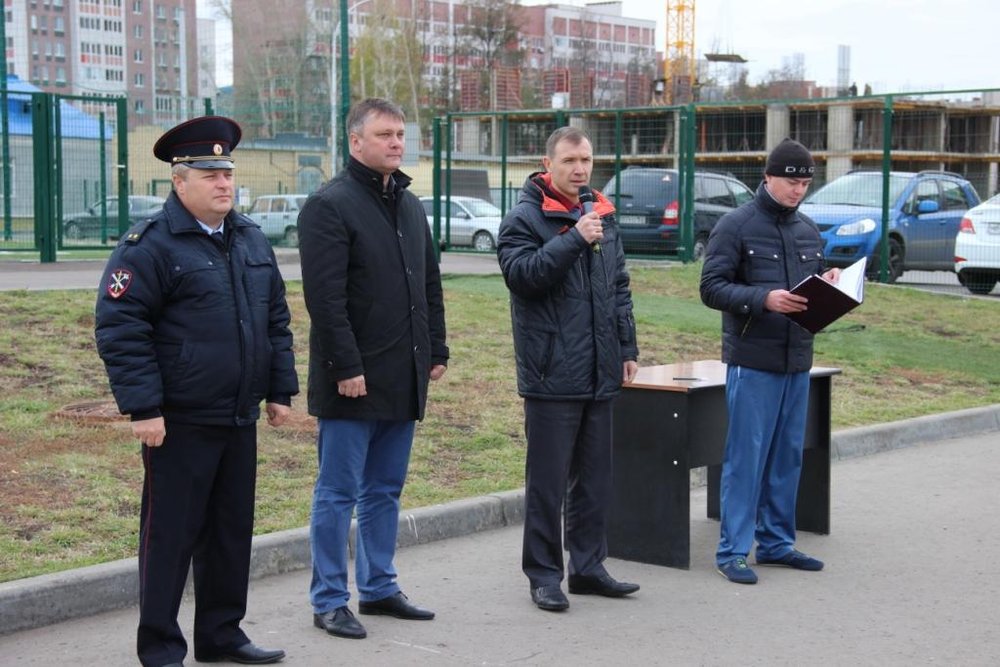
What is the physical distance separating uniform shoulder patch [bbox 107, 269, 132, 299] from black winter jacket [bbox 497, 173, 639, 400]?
178 cm

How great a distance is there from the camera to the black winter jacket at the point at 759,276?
6.52 m

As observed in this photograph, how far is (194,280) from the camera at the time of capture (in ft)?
16.1

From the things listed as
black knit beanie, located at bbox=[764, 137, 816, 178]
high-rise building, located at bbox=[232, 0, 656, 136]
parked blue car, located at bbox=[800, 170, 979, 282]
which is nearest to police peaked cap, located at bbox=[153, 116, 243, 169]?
black knit beanie, located at bbox=[764, 137, 816, 178]

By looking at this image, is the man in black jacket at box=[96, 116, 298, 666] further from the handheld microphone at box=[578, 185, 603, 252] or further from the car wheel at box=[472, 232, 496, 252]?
the car wheel at box=[472, 232, 496, 252]

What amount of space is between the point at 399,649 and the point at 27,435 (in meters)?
3.77

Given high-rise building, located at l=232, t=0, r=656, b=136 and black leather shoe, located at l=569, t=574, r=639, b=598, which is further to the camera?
high-rise building, located at l=232, t=0, r=656, b=136

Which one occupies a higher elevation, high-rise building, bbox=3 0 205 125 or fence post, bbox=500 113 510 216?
high-rise building, bbox=3 0 205 125

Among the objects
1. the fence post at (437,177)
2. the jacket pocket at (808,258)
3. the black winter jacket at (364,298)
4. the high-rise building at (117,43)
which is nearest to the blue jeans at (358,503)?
the black winter jacket at (364,298)

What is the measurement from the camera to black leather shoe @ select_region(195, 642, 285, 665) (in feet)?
17.1

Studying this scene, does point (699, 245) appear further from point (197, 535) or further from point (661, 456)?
point (197, 535)

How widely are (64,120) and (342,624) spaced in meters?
15.1

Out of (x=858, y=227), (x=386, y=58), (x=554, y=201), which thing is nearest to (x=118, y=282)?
(x=554, y=201)

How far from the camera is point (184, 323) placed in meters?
4.91

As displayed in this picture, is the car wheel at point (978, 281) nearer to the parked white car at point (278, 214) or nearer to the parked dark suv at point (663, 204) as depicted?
the parked dark suv at point (663, 204)
